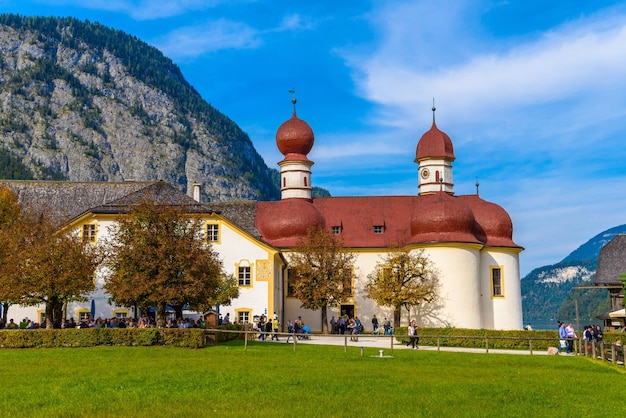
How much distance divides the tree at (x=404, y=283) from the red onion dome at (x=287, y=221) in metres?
7.02

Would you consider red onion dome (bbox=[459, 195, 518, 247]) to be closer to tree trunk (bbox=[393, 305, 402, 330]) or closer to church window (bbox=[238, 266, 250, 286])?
tree trunk (bbox=[393, 305, 402, 330])

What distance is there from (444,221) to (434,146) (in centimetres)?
1031

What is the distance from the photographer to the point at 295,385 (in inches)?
842

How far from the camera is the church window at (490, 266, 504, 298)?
5922 centimetres

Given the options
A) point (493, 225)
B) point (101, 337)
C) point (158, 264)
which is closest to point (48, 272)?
point (101, 337)

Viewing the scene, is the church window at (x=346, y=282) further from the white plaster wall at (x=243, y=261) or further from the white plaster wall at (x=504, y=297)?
the white plaster wall at (x=504, y=297)

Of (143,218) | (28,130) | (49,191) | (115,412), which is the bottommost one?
(115,412)

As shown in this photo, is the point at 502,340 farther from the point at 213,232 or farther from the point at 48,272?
the point at 48,272

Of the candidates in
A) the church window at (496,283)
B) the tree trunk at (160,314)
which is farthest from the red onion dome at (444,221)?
the tree trunk at (160,314)

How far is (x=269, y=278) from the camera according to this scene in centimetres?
5353

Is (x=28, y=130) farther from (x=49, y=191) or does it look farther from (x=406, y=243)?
(x=406, y=243)

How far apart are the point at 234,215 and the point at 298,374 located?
39.4 meters

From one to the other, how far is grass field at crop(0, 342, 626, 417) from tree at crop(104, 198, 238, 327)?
16.7 feet

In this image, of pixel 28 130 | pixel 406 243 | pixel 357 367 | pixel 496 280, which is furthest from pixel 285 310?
pixel 28 130
